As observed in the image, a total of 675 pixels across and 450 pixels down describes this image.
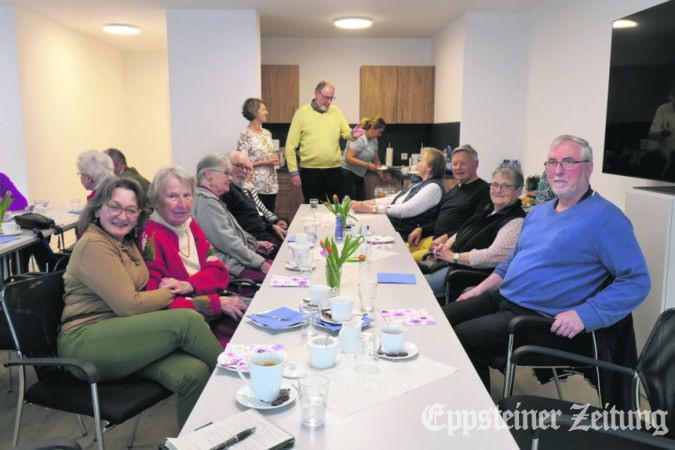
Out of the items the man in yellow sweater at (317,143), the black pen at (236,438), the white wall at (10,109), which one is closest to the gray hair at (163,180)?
the black pen at (236,438)

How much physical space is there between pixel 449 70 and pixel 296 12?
204 cm

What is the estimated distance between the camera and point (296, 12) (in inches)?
257

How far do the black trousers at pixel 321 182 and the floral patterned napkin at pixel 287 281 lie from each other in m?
3.94

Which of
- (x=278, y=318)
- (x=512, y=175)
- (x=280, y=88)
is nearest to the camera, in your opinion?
(x=278, y=318)

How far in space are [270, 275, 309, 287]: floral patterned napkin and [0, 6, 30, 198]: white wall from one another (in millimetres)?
5100

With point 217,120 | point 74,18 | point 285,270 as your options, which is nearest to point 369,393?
point 285,270

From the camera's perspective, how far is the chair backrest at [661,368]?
171 cm

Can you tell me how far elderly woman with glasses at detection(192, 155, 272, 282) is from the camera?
Answer: 3459 mm

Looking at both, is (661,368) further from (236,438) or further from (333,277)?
(236,438)

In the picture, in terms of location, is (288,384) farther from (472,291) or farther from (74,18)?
(74,18)

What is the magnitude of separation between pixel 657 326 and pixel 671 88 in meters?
1.94

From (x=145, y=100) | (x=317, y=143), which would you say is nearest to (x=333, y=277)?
(x=317, y=143)

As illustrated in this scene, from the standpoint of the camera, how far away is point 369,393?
146 centimetres

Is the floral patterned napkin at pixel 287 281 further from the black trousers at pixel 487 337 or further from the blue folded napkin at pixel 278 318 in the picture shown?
the black trousers at pixel 487 337
